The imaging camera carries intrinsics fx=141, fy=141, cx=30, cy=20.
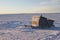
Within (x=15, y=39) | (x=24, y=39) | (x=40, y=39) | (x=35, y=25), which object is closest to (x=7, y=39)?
(x=15, y=39)

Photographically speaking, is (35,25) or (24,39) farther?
(35,25)

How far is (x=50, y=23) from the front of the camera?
44.5 ft

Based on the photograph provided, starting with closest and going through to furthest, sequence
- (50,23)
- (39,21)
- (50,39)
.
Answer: (50,39), (39,21), (50,23)

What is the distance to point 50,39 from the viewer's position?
7855 mm

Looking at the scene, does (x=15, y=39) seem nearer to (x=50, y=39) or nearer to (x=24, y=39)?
(x=24, y=39)

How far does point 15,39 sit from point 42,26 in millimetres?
5464

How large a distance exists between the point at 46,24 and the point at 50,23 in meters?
0.48

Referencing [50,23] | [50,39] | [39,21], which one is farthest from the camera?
[50,23]

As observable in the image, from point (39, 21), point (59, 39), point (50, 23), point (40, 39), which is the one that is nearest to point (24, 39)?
point (40, 39)

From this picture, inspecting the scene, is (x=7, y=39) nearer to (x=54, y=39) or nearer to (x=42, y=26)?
(x=54, y=39)

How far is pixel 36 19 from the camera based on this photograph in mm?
12711

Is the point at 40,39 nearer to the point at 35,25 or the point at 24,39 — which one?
the point at 24,39

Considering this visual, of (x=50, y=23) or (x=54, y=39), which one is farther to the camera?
(x=50, y=23)

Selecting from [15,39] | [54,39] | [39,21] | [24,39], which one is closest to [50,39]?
[54,39]
